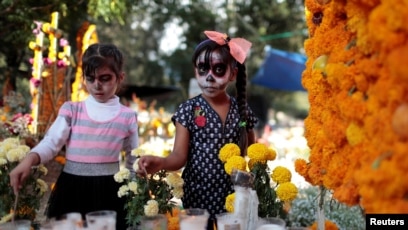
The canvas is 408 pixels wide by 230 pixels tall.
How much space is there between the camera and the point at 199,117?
7.80 ft

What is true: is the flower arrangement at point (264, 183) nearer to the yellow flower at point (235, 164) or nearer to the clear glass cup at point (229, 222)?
the yellow flower at point (235, 164)

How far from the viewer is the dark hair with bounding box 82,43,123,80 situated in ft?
7.72

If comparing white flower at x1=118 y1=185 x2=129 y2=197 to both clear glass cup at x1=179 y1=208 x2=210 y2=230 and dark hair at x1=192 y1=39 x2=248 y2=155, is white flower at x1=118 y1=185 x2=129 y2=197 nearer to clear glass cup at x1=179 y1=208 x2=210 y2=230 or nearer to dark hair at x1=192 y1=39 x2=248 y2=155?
clear glass cup at x1=179 y1=208 x2=210 y2=230

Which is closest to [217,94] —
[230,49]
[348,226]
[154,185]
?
[230,49]

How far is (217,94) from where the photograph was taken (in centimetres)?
240

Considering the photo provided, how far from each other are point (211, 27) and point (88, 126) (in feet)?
50.1

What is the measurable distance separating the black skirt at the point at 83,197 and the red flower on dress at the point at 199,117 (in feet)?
1.99

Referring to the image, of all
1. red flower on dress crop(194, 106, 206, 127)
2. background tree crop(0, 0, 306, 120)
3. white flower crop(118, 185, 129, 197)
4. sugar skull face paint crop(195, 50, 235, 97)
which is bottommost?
white flower crop(118, 185, 129, 197)

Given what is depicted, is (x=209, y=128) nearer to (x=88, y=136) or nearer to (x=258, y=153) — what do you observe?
(x=258, y=153)

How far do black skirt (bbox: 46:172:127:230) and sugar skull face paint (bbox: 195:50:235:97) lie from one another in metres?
0.79

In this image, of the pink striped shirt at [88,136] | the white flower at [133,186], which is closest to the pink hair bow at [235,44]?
the pink striped shirt at [88,136]

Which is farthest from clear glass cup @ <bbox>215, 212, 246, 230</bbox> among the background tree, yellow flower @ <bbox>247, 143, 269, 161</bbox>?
the background tree

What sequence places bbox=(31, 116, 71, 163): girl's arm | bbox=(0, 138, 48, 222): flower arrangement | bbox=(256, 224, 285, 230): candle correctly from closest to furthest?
bbox=(256, 224, 285, 230): candle → bbox=(0, 138, 48, 222): flower arrangement → bbox=(31, 116, 71, 163): girl's arm

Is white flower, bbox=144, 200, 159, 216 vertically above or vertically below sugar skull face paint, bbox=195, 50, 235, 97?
below
